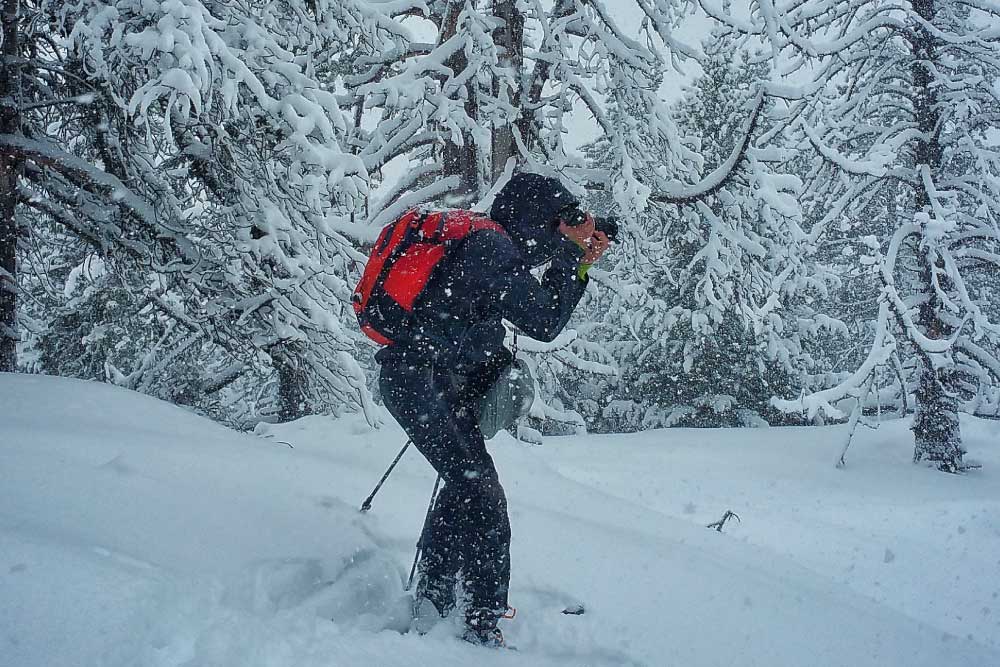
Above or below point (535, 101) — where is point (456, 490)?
below

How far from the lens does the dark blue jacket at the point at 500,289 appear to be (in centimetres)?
279

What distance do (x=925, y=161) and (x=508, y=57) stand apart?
8.07 metres

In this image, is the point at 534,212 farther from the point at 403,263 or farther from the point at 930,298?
the point at 930,298

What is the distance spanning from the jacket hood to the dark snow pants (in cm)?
62

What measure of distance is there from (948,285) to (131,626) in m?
13.2

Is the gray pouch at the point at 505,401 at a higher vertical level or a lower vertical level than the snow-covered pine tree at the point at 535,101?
lower

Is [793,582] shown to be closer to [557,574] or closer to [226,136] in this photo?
[557,574]

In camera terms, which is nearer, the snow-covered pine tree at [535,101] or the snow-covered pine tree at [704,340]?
the snow-covered pine tree at [535,101]

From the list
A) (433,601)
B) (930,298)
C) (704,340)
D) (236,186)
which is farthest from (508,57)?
(704,340)

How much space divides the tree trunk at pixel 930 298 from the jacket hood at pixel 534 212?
10.3 m

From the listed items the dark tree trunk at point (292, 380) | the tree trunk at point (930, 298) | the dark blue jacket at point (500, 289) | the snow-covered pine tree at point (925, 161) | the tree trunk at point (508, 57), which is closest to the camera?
the dark blue jacket at point (500, 289)

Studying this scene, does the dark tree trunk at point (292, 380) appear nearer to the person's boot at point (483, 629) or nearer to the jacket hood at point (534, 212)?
the jacket hood at point (534, 212)

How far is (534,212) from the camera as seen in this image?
312 centimetres

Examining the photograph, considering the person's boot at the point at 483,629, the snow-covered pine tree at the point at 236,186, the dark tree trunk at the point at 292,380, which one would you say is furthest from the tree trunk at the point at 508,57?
the person's boot at the point at 483,629
